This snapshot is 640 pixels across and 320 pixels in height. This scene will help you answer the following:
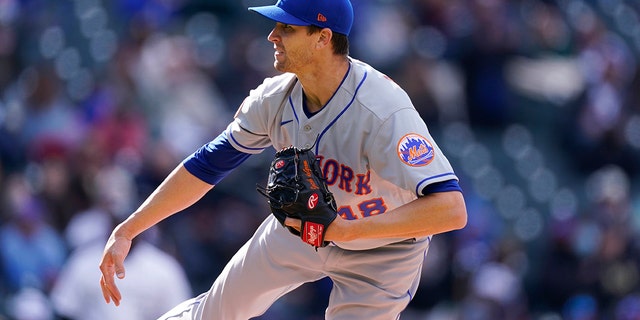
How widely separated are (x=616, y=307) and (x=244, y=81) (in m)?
A: 3.68

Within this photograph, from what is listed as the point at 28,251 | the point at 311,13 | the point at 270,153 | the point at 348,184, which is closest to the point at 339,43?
the point at 311,13

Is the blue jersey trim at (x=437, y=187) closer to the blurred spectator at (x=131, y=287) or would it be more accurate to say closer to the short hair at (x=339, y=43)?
the short hair at (x=339, y=43)

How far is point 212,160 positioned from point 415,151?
95cm

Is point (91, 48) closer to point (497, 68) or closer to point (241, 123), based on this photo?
point (497, 68)

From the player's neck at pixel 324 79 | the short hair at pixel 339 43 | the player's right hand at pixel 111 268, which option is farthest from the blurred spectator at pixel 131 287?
the short hair at pixel 339 43

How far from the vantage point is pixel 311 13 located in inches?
173

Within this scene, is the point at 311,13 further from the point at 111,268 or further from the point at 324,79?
the point at 111,268

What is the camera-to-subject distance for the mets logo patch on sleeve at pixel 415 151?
4270mm

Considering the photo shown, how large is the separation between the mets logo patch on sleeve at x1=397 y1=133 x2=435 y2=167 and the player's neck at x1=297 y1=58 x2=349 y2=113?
40 centimetres

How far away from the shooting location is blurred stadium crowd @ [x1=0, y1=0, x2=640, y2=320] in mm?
8062

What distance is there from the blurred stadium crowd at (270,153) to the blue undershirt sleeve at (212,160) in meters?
2.18

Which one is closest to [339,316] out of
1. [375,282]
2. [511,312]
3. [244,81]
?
[375,282]

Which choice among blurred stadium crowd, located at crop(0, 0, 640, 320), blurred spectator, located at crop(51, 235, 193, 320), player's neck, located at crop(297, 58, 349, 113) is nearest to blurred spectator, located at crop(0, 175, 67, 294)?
blurred stadium crowd, located at crop(0, 0, 640, 320)

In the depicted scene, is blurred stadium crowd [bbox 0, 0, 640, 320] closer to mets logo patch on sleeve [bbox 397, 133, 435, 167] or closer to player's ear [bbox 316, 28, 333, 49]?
player's ear [bbox 316, 28, 333, 49]
